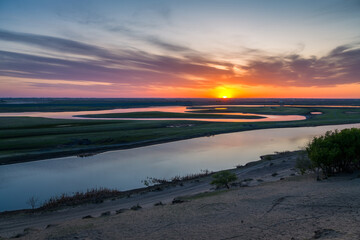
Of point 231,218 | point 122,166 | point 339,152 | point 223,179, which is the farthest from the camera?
point 122,166

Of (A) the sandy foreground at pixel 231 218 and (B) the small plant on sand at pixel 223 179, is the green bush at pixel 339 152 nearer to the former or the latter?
(A) the sandy foreground at pixel 231 218

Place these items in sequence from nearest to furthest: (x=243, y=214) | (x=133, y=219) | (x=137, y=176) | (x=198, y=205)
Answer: (x=243, y=214), (x=133, y=219), (x=198, y=205), (x=137, y=176)

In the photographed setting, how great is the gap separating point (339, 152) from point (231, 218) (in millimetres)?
11000

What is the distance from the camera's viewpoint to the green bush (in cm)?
1814

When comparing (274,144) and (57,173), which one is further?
(274,144)

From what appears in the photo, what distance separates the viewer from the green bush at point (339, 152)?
18.1 meters

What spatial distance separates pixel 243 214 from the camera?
12.6 m

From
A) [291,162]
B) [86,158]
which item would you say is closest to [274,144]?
[291,162]

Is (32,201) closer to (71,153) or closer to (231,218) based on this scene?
(231,218)

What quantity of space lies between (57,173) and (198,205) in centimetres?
2058

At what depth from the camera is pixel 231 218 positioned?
12305 mm

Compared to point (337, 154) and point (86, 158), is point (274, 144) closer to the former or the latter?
point (337, 154)

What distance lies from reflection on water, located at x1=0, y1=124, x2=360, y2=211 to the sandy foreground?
6.30 m

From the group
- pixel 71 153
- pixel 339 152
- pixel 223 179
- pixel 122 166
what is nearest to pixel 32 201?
pixel 122 166
